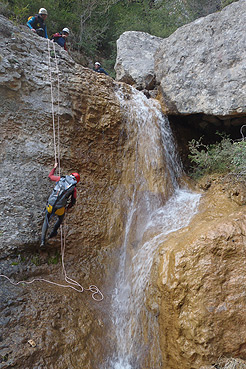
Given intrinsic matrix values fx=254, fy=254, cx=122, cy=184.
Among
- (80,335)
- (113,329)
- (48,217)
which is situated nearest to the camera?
(80,335)

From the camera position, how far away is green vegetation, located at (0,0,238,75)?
1069 centimetres

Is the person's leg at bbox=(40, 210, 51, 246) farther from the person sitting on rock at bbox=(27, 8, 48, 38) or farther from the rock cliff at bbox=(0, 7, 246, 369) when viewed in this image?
the person sitting on rock at bbox=(27, 8, 48, 38)

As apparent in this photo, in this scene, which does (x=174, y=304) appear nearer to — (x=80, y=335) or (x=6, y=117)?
(x=80, y=335)

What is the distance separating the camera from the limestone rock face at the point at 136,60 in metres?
9.04

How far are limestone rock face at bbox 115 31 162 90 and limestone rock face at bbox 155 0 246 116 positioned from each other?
153cm

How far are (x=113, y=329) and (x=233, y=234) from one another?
106 inches

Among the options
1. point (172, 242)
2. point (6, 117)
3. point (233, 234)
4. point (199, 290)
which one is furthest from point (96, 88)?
point (199, 290)

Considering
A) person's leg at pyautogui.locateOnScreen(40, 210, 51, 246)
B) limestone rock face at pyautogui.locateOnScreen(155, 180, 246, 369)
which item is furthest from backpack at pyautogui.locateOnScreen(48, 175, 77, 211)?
limestone rock face at pyautogui.locateOnScreen(155, 180, 246, 369)

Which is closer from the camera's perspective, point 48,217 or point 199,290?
point 199,290

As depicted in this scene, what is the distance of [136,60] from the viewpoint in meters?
9.41

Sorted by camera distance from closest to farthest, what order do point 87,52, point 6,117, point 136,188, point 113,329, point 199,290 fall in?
point 199,290 → point 113,329 → point 6,117 → point 136,188 → point 87,52

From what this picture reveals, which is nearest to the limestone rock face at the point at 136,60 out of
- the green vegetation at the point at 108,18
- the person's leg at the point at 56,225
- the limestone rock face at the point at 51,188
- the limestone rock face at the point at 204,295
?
the green vegetation at the point at 108,18

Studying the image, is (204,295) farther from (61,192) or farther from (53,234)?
(53,234)

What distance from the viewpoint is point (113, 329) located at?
4.55m
